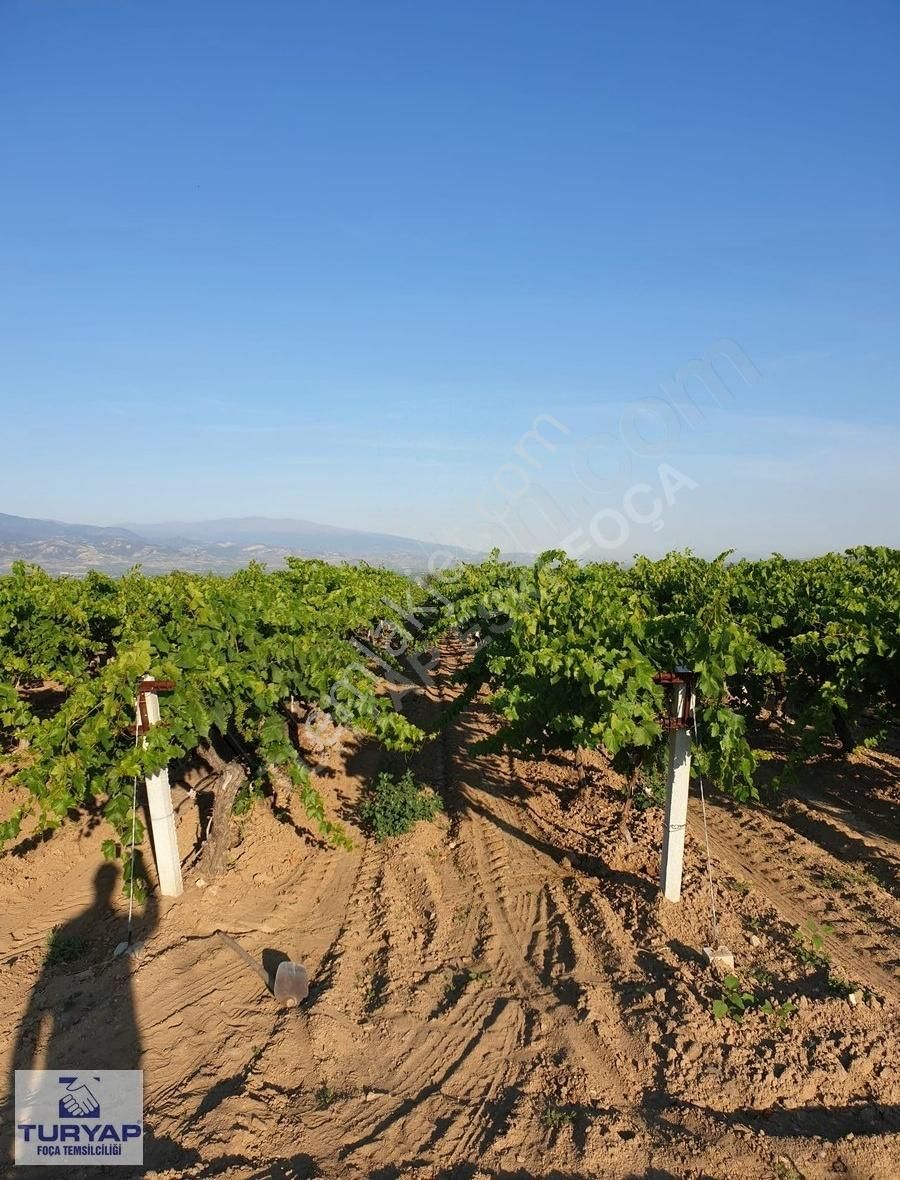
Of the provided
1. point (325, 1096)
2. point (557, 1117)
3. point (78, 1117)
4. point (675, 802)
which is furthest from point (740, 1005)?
point (78, 1117)

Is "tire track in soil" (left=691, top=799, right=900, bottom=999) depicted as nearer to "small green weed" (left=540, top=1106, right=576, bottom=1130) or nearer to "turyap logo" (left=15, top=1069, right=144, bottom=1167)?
"small green weed" (left=540, top=1106, right=576, bottom=1130)

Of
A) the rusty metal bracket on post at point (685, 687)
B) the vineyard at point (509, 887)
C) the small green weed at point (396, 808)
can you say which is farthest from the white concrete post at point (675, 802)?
the small green weed at point (396, 808)

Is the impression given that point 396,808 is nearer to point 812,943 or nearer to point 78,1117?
point 78,1117

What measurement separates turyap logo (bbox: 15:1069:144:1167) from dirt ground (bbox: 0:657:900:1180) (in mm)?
104

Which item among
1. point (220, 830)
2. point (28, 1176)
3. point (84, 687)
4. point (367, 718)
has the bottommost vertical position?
point (28, 1176)

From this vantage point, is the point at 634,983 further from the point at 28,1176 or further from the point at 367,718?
the point at 28,1176

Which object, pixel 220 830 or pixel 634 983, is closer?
pixel 634 983

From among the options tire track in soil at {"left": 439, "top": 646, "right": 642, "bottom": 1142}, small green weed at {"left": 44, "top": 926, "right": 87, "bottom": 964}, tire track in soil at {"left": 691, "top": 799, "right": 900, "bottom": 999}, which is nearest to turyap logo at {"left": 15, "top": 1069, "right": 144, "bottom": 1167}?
small green weed at {"left": 44, "top": 926, "right": 87, "bottom": 964}

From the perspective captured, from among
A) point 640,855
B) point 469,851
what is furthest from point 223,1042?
point 640,855

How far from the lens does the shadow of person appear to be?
4.36 metres

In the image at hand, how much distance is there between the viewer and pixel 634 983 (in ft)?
15.9

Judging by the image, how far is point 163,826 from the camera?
5.82 meters

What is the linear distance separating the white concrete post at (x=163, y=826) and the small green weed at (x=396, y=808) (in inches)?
86.0

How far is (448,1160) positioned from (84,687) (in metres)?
4.00
